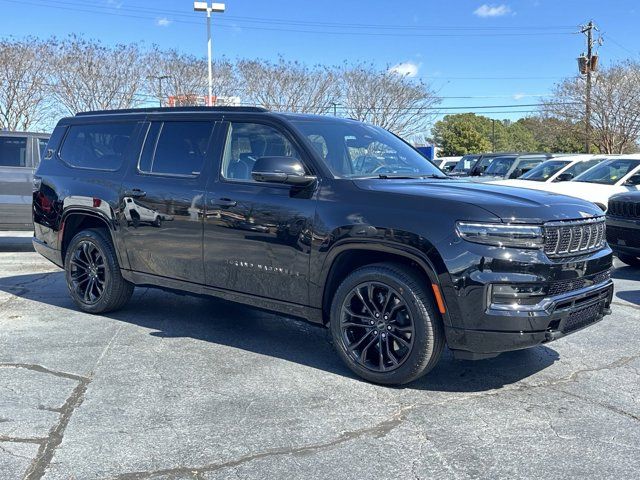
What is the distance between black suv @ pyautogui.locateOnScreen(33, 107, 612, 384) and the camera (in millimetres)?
3910

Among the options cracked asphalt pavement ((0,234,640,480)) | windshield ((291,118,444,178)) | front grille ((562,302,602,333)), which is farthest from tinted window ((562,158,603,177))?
front grille ((562,302,602,333))

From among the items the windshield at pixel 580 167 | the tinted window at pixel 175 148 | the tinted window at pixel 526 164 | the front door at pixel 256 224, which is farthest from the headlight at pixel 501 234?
the tinted window at pixel 526 164

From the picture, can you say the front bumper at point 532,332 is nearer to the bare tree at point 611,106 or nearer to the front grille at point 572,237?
the front grille at point 572,237

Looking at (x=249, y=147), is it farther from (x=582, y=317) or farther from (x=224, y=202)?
(x=582, y=317)

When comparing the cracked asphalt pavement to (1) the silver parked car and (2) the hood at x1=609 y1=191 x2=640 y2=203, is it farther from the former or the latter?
(1) the silver parked car

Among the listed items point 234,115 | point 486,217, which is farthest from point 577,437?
point 234,115

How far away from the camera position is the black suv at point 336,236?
3910 millimetres

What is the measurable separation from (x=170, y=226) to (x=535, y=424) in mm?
3310

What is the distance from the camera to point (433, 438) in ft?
11.7

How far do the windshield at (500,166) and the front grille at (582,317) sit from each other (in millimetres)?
15133

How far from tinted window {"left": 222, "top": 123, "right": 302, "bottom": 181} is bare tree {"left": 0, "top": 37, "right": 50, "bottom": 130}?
23485mm

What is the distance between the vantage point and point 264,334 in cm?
571

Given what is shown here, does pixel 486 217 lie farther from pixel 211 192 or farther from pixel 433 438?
pixel 211 192

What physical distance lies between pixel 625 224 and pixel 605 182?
3.51 meters
